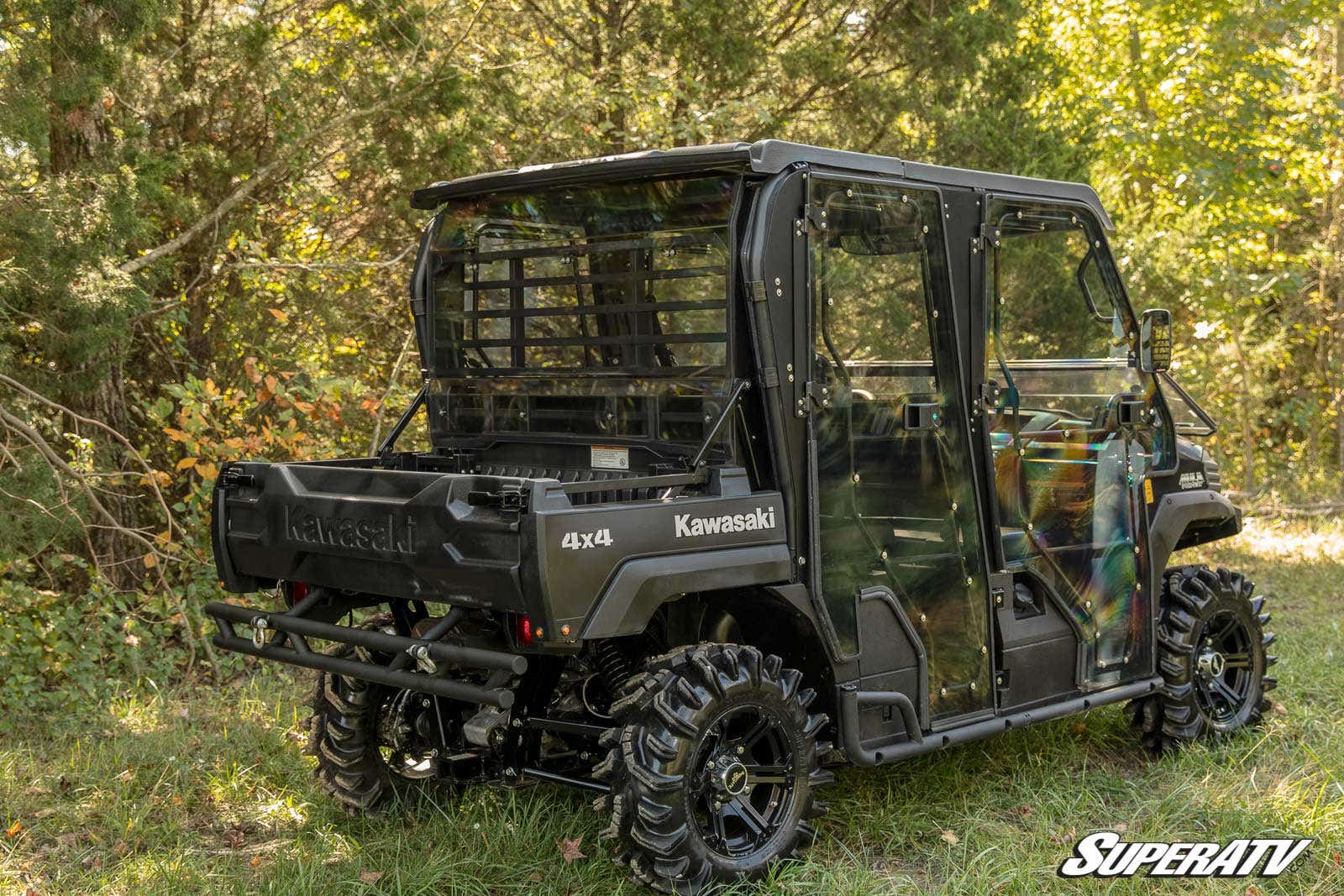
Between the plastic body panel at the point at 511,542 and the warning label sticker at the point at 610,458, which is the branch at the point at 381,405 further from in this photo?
the warning label sticker at the point at 610,458

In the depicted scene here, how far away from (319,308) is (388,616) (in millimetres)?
4073

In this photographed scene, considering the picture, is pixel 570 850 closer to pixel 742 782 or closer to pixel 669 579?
pixel 742 782

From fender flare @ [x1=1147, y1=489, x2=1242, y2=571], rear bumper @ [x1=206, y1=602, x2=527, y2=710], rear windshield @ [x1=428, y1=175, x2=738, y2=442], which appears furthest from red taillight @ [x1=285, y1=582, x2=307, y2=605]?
fender flare @ [x1=1147, y1=489, x2=1242, y2=571]

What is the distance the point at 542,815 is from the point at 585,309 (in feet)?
5.69

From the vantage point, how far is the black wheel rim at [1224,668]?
Answer: 5863mm

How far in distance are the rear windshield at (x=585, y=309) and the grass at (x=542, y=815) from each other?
1.35 metres

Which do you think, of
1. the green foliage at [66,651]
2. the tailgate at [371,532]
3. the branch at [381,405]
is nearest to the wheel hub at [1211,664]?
the tailgate at [371,532]

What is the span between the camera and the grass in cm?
429

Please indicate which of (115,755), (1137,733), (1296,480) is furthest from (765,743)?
(1296,480)

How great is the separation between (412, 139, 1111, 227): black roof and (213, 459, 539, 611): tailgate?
110cm

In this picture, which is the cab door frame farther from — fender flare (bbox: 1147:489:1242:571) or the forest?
the forest

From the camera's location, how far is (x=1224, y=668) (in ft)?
19.5

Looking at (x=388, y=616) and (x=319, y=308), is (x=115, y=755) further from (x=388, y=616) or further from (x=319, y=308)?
(x=319, y=308)

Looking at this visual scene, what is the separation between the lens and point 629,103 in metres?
9.03
